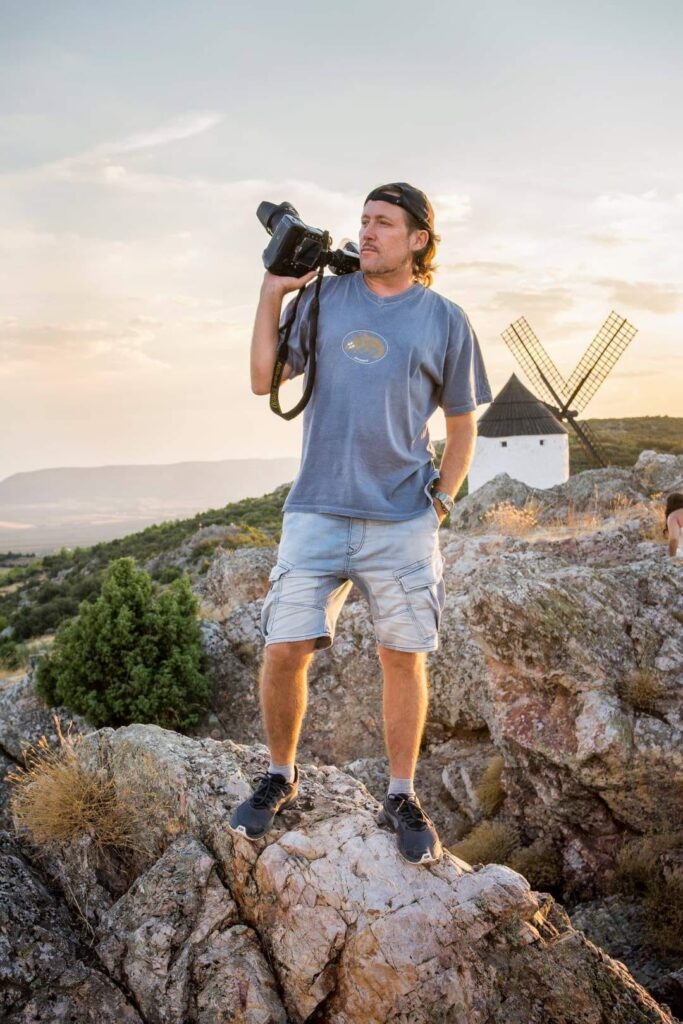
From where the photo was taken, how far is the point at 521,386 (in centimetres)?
3819

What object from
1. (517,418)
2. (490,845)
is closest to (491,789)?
(490,845)

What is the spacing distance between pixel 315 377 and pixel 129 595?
682 centimetres

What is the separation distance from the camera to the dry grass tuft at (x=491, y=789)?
668 cm

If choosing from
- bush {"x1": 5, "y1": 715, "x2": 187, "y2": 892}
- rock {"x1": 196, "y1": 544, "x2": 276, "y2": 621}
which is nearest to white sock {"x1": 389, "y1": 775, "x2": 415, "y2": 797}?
bush {"x1": 5, "y1": 715, "x2": 187, "y2": 892}

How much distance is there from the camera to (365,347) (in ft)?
13.4

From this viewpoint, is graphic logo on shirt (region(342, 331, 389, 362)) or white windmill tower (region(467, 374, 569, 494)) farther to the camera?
white windmill tower (region(467, 374, 569, 494))

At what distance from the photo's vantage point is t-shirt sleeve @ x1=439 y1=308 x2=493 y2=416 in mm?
4309

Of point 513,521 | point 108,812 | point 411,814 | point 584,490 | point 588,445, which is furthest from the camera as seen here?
point 588,445

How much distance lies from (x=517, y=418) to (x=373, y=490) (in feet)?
109

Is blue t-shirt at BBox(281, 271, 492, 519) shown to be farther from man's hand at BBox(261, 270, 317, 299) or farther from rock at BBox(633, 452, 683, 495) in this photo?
rock at BBox(633, 452, 683, 495)

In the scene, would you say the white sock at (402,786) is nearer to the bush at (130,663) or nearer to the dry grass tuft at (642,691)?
the dry grass tuft at (642,691)

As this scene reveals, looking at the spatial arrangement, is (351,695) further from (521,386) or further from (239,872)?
(521,386)

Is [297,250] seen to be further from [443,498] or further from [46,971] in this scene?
[46,971]

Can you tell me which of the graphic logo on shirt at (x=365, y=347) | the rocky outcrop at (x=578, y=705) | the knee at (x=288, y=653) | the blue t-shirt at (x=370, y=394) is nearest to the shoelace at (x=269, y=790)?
the knee at (x=288, y=653)
